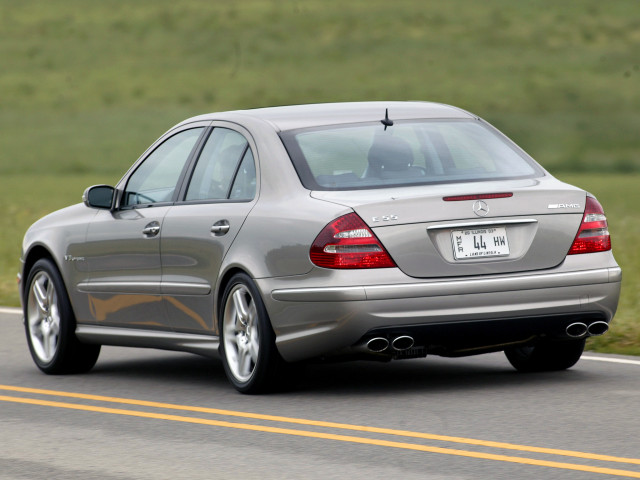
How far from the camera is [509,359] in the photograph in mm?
10547

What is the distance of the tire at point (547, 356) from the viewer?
10242 mm

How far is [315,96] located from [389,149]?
6532 centimetres

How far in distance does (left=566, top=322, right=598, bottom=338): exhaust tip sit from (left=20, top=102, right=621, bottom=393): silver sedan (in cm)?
1

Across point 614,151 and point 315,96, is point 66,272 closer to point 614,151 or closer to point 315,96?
point 614,151

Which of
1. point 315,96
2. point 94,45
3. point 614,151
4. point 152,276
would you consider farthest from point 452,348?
point 94,45

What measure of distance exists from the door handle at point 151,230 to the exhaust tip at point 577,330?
101 inches

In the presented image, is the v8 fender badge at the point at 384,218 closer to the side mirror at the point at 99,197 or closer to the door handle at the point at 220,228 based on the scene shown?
the door handle at the point at 220,228

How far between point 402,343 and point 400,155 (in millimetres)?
1250

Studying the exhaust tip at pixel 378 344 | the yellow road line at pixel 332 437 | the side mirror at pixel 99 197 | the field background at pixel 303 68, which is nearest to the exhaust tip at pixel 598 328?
the exhaust tip at pixel 378 344

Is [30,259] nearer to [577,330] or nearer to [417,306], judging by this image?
[417,306]

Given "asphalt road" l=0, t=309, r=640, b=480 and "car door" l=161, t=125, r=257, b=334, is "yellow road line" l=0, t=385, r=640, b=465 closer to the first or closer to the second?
"asphalt road" l=0, t=309, r=640, b=480

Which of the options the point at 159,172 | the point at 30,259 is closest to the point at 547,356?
the point at 159,172

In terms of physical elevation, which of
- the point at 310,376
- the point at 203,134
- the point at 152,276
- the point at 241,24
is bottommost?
the point at 241,24

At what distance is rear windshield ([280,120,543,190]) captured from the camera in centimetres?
958
